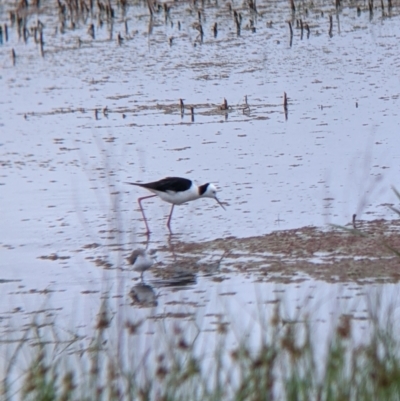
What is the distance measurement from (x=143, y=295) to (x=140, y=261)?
0.84 feet

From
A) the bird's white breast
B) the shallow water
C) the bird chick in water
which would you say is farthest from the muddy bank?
the bird's white breast

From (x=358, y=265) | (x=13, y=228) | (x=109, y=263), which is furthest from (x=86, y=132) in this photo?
(x=358, y=265)

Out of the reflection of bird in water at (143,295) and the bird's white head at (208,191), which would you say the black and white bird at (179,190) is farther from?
the reflection of bird in water at (143,295)

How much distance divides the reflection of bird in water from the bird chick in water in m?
0.11

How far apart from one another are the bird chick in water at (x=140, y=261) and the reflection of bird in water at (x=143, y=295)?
11cm

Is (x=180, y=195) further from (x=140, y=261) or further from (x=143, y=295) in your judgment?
(x=143, y=295)

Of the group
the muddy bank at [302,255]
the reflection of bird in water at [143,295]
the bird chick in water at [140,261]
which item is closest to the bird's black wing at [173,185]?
the muddy bank at [302,255]

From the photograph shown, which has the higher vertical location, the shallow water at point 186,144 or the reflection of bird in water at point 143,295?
the shallow water at point 186,144

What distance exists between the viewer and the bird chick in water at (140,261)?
6863mm

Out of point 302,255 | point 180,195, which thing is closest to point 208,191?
point 180,195

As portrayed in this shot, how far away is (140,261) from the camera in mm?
6895

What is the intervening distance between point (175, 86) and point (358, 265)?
7169mm

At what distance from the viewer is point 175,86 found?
1368 cm

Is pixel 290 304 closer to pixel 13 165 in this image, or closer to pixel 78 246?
pixel 78 246
